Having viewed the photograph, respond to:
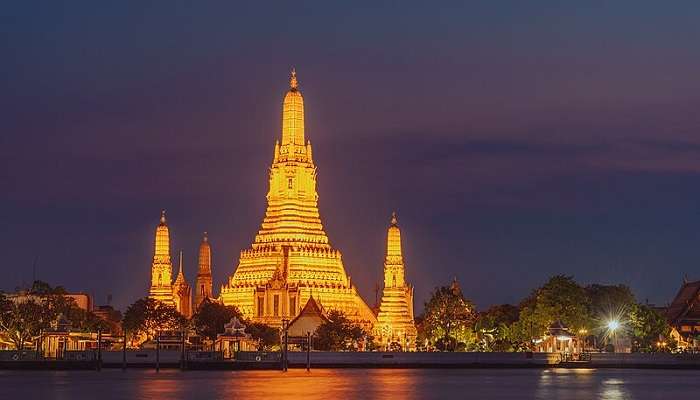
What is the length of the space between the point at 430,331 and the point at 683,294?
43569 millimetres

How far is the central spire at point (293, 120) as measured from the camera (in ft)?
497

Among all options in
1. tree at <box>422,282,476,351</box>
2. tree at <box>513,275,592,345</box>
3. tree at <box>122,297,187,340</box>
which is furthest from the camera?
tree at <box>122,297,187,340</box>

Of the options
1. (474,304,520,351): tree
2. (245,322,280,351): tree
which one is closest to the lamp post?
(474,304,520,351): tree

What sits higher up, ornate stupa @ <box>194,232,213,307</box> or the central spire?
the central spire

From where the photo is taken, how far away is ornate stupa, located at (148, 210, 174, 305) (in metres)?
155

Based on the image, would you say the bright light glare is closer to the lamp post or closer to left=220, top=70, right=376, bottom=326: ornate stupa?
the lamp post

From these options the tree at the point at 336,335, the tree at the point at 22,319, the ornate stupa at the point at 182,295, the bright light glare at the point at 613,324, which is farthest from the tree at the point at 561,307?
the ornate stupa at the point at 182,295

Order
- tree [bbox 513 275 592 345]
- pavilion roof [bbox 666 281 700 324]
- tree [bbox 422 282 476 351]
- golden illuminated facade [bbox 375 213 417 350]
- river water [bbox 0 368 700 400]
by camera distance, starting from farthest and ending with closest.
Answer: pavilion roof [bbox 666 281 700 324] → golden illuminated facade [bbox 375 213 417 350] → tree [bbox 422 282 476 351] → tree [bbox 513 275 592 345] → river water [bbox 0 368 700 400]

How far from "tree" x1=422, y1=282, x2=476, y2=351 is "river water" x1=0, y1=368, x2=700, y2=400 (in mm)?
20318

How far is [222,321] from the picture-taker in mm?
131000

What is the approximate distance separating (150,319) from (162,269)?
22475 millimetres

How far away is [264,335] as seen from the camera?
439 feet

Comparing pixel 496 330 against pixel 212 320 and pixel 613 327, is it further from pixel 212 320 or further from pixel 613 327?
pixel 212 320

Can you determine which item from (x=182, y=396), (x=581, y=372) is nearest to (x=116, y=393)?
(x=182, y=396)
